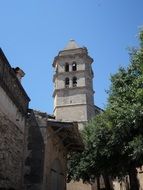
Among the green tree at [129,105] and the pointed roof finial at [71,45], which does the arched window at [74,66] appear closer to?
the pointed roof finial at [71,45]

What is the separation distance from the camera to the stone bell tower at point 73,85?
2045 inches

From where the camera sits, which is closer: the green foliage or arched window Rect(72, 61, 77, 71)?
the green foliage

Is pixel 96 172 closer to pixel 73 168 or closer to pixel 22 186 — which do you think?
pixel 73 168

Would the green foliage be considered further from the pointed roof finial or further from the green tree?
the pointed roof finial

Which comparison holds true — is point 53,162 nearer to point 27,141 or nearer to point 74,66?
point 27,141

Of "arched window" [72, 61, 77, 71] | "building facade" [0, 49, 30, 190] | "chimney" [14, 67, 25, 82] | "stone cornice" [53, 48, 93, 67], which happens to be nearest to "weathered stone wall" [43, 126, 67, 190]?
"building facade" [0, 49, 30, 190]

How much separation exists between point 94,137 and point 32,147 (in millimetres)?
12281

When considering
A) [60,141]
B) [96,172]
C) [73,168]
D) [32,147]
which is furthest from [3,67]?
[73,168]

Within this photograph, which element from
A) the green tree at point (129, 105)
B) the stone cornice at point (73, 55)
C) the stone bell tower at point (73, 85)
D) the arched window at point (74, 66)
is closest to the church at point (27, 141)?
the green tree at point (129, 105)

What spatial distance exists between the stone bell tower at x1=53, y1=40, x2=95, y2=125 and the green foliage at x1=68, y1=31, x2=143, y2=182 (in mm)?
19505

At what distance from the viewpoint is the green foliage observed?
51.0 feet

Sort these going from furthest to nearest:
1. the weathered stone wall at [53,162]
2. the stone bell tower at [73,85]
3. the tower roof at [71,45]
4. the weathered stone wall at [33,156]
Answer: the tower roof at [71,45]
the stone bell tower at [73,85]
the weathered stone wall at [53,162]
the weathered stone wall at [33,156]

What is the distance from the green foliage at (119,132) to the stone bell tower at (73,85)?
768 inches

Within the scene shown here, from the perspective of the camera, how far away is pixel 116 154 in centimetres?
→ 2327
